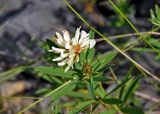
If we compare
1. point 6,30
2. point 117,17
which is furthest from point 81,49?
point 6,30

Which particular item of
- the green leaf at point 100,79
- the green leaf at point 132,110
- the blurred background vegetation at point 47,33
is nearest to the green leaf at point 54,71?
the green leaf at point 100,79

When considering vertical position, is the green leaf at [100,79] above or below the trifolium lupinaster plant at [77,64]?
below

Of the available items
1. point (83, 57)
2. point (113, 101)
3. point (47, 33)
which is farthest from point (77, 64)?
point (47, 33)

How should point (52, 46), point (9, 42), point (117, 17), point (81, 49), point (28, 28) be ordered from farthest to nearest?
1. point (28, 28)
2. point (9, 42)
3. point (117, 17)
4. point (52, 46)
5. point (81, 49)

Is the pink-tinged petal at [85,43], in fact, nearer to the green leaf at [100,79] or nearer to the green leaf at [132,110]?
the green leaf at [100,79]

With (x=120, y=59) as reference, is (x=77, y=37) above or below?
above

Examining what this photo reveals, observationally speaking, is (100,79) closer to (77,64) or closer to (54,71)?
(77,64)

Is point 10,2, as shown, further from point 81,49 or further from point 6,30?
point 81,49

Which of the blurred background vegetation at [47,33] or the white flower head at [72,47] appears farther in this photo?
the blurred background vegetation at [47,33]

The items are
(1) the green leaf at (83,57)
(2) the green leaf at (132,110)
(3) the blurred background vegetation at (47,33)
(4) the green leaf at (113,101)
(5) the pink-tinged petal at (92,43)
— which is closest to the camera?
(5) the pink-tinged petal at (92,43)

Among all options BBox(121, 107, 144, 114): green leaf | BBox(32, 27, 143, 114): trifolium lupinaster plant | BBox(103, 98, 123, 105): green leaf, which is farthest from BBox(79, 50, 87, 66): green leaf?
BBox(121, 107, 144, 114): green leaf

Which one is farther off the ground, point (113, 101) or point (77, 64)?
point (77, 64)
